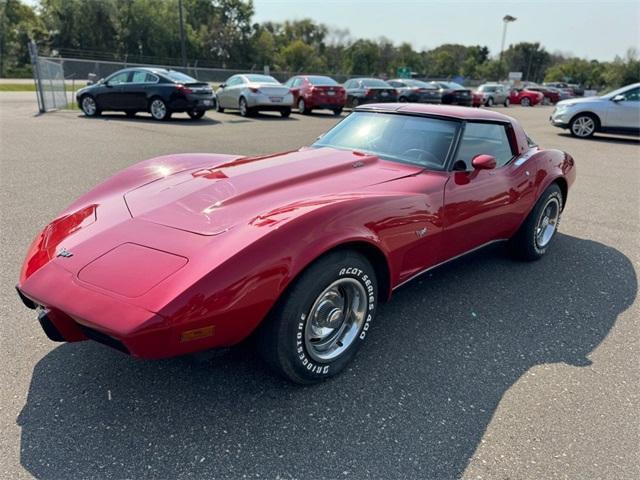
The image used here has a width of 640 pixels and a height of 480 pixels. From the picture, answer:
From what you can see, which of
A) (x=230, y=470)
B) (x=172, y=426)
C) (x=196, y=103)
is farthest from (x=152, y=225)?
(x=196, y=103)

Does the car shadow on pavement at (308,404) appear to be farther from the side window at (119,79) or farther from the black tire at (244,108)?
the black tire at (244,108)

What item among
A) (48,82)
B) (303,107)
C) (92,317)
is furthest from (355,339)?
(303,107)

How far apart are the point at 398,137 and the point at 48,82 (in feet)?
50.1

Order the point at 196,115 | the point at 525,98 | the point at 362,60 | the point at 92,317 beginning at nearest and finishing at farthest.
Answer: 1. the point at 92,317
2. the point at 196,115
3. the point at 525,98
4. the point at 362,60

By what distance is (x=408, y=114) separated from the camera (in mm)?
3844

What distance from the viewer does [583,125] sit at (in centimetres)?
1387

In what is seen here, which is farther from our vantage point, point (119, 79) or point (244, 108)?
point (244, 108)

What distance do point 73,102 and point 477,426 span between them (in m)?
19.7

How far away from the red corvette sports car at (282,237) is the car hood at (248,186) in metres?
0.01

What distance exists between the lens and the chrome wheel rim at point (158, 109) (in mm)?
13641

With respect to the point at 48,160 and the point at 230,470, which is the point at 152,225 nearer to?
the point at 230,470

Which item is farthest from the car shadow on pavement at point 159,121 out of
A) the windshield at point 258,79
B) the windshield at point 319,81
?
the windshield at point 319,81

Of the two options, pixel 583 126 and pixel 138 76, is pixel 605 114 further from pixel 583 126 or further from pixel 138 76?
pixel 138 76

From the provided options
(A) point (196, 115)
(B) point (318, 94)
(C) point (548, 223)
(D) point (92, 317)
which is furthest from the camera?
(B) point (318, 94)
